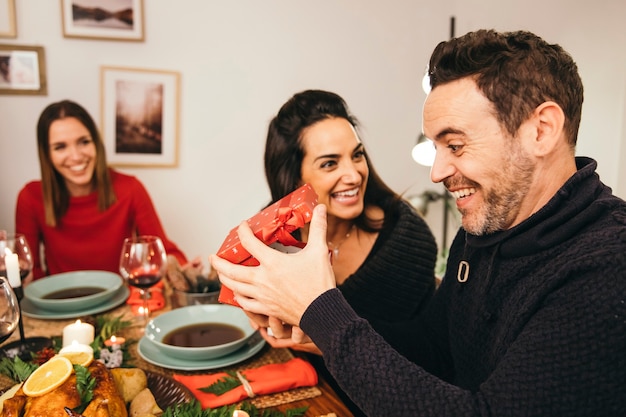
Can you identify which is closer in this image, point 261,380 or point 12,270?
point 261,380

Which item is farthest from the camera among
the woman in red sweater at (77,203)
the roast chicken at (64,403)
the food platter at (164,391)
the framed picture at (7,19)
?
the framed picture at (7,19)

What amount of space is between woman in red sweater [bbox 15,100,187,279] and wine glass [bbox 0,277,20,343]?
4.44 feet

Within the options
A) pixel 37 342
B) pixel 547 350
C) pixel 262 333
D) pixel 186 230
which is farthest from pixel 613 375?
pixel 186 230

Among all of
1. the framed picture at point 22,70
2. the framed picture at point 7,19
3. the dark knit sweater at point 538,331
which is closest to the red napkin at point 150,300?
the dark knit sweater at point 538,331

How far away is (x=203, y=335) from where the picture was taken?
55.7 inches

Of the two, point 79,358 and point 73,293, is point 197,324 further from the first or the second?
point 73,293

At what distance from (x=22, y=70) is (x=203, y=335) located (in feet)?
7.51

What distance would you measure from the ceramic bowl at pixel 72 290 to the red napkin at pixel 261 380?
60 cm

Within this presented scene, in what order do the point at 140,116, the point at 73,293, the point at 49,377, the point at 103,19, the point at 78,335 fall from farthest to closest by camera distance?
the point at 140,116 → the point at 103,19 → the point at 73,293 → the point at 78,335 → the point at 49,377

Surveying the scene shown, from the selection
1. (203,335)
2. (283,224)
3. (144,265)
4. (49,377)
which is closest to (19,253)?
(144,265)

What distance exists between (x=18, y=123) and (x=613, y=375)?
10.3ft

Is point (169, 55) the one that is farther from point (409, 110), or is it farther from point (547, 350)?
point (547, 350)

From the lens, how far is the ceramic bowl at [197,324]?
126cm

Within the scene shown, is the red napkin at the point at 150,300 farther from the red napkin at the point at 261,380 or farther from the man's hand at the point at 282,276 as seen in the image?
the man's hand at the point at 282,276
